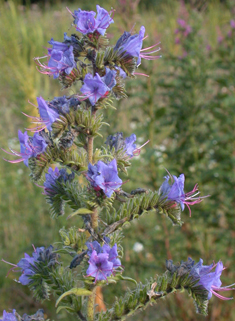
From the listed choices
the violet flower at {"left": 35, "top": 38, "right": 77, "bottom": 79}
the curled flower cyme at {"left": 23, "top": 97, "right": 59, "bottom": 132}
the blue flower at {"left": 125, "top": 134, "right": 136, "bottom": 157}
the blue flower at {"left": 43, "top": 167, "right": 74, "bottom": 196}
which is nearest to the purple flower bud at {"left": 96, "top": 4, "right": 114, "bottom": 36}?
the violet flower at {"left": 35, "top": 38, "right": 77, "bottom": 79}

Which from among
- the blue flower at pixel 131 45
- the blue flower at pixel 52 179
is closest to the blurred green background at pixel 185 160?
the blue flower at pixel 52 179

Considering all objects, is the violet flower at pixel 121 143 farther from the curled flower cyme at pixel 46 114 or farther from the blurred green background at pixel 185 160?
the blurred green background at pixel 185 160

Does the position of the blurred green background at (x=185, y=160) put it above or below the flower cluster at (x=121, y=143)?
below

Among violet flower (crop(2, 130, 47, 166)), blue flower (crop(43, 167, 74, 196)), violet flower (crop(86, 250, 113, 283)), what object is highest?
violet flower (crop(2, 130, 47, 166))

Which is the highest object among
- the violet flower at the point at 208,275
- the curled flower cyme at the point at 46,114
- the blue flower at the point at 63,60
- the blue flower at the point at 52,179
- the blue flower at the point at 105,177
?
the blue flower at the point at 63,60

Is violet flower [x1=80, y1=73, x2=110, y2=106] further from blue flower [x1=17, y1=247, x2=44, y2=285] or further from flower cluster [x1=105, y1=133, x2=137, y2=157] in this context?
blue flower [x1=17, y1=247, x2=44, y2=285]

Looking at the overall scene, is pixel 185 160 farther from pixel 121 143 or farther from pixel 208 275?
pixel 208 275

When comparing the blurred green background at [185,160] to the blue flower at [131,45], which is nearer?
the blue flower at [131,45]
